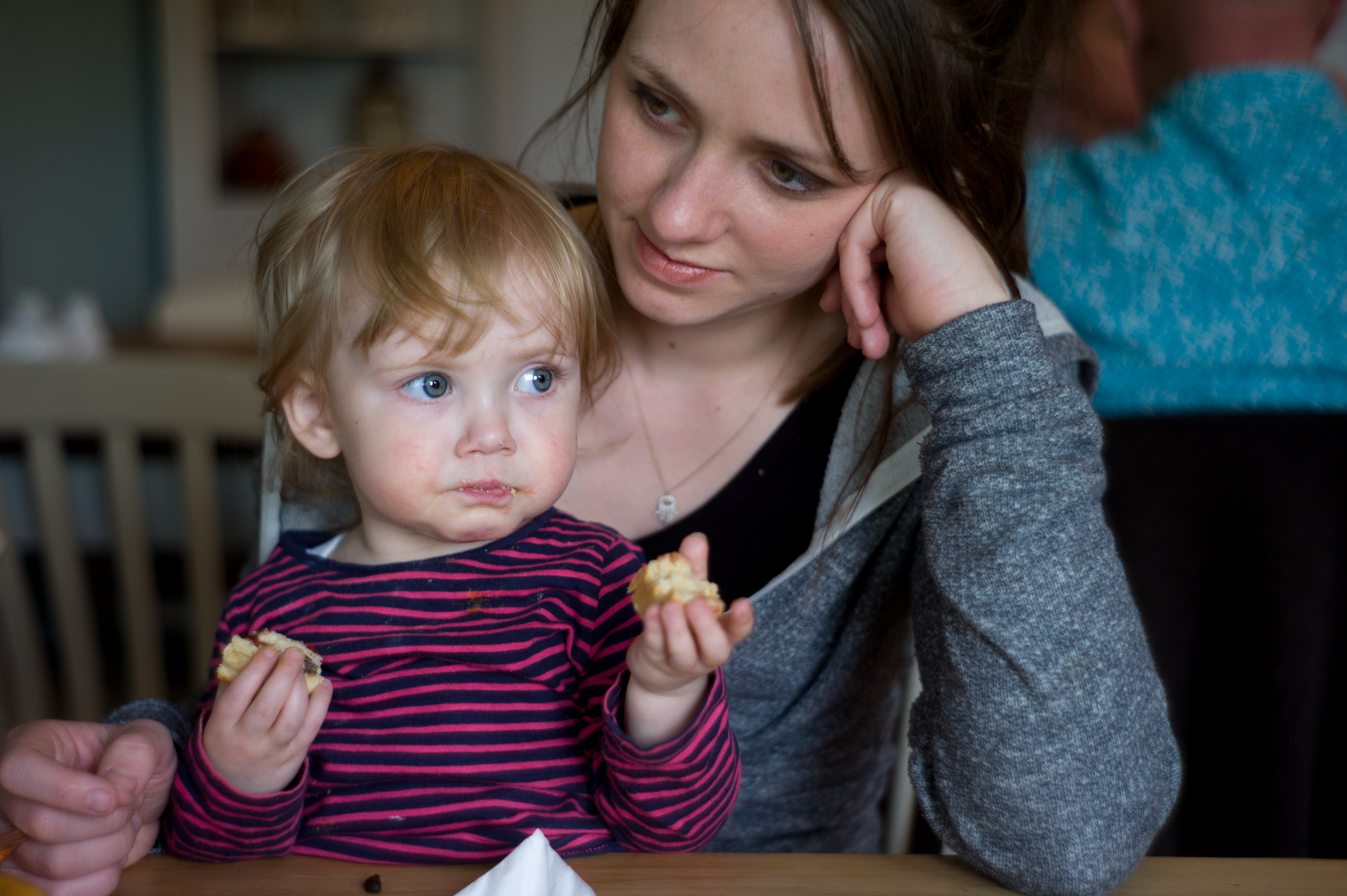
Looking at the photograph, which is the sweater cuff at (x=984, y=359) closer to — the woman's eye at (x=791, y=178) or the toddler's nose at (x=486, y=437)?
the woman's eye at (x=791, y=178)

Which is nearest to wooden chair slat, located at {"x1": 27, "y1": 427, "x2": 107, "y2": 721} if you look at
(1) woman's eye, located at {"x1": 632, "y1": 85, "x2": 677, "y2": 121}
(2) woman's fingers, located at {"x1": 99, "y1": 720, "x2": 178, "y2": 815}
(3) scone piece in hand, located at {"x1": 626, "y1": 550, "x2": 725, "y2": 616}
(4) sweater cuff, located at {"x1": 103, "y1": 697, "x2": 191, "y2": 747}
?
(4) sweater cuff, located at {"x1": 103, "y1": 697, "x2": 191, "y2": 747}

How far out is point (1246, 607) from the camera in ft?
4.22

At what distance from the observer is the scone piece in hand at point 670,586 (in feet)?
2.30

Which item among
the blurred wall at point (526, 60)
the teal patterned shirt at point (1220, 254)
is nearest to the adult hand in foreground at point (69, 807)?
the teal patterned shirt at point (1220, 254)

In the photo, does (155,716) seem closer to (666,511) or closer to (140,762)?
(140,762)

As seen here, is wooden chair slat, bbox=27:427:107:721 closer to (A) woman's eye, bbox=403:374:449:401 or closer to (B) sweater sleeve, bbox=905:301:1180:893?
(A) woman's eye, bbox=403:374:449:401

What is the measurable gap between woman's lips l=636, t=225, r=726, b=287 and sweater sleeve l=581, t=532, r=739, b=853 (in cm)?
31

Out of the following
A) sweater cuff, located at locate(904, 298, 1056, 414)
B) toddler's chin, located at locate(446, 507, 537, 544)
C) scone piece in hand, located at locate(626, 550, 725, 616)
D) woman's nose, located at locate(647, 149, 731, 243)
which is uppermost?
woman's nose, located at locate(647, 149, 731, 243)

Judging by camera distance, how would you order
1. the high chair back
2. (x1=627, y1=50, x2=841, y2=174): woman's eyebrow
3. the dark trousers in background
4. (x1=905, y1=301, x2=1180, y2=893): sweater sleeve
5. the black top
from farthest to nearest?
the high chair back → the dark trousers in background → the black top → (x1=627, y1=50, x2=841, y2=174): woman's eyebrow → (x1=905, y1=301, x2=1180, y2=893): sweater sleeve

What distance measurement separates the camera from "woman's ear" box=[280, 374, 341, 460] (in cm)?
93

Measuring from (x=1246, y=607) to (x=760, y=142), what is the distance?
0.85 metres

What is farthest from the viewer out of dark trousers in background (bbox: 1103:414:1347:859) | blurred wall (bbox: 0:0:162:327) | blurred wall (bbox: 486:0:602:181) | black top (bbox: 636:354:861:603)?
blurred wall (bbox: 486:0:602:181)

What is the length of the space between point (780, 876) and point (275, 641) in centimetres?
40

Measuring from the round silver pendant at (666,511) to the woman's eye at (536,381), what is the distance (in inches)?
10.9
